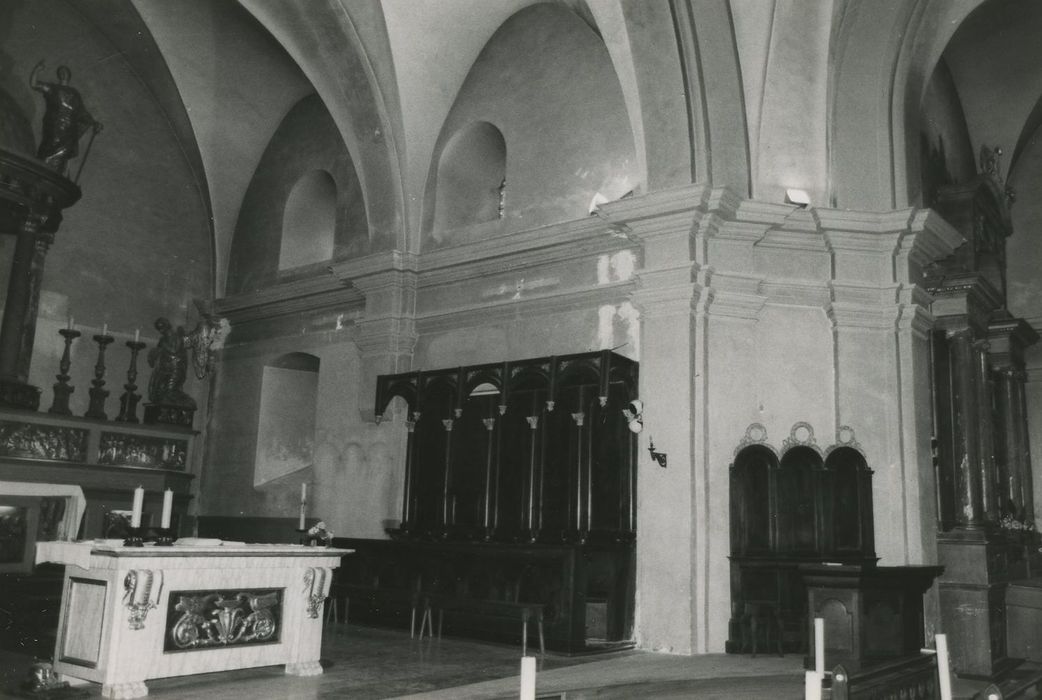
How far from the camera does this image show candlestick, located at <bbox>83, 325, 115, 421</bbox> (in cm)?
1156

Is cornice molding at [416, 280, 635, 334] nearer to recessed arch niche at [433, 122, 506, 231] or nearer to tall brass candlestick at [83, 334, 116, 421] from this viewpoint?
recessed arch niche at [433, 122, 506, 231]

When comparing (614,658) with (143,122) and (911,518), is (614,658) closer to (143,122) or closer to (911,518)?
(911,518)

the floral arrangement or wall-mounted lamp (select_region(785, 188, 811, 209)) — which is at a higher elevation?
wall-mounted lamp (select_region(785, 188, 811, 209))

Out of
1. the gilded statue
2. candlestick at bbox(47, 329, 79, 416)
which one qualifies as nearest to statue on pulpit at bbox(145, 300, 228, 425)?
the gilded statue

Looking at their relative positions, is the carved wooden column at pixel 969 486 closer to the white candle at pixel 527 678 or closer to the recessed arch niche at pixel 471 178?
the recessed arch niche at pixel 471 178

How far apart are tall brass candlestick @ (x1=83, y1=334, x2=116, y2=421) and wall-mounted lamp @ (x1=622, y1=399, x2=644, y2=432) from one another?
644 cm

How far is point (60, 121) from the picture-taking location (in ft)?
36.9

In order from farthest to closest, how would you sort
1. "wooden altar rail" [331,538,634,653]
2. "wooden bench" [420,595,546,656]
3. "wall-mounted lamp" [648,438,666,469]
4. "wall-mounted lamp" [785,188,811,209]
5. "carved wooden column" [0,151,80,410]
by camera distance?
"carved wooden column" [0,151,80,410] < "wall-mounted lamp" [785,188,811,209] < "wall-mounted lamp" [648,438,666,469] < "wooden altar rail" [331,538,634,653] < "wooden bench" [420,595,546,656]

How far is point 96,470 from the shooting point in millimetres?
11203

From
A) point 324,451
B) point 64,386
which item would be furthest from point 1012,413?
point 64,386

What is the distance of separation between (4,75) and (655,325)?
832 cm

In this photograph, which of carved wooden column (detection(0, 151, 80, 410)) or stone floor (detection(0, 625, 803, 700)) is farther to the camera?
carved wooden column (detection(0, 151, 80, 410))

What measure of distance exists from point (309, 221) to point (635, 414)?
21.6 ft

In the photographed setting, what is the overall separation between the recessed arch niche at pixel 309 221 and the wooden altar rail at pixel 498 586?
4.87 m
